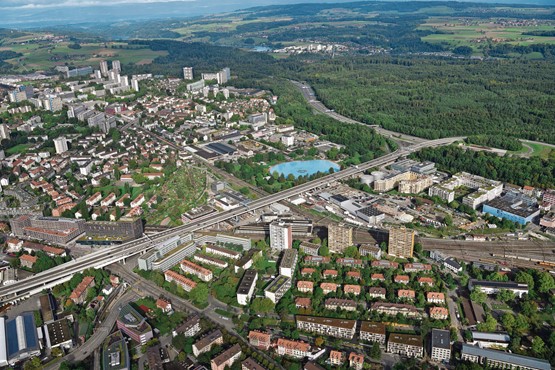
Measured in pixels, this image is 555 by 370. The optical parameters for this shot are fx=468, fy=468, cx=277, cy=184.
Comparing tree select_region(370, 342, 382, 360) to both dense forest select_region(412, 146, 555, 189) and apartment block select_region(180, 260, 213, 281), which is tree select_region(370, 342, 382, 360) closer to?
apartment block select_region(180, 260, 213, 281)

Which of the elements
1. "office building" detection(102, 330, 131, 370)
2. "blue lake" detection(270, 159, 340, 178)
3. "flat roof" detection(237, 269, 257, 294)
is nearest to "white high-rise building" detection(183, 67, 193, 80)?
"blue lake" detection(270, 159, 340, 178)

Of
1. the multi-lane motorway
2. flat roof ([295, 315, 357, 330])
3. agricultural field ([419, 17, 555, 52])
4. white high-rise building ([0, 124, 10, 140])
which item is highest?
agricultural field ([419, 17, 555, 52])

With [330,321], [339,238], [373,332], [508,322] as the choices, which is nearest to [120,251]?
[339,238]

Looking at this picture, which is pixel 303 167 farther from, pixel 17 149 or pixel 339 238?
pixel 17 149

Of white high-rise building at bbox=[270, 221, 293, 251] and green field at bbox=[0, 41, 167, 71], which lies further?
green field at bbox=[0, 41, 167, 71]

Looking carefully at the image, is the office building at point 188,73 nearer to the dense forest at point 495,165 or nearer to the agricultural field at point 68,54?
the agricultural field at point 68,54

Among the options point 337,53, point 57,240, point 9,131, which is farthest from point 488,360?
Result: point 337,53
